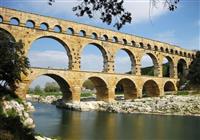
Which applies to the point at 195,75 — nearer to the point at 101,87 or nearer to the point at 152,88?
the point at 152,88

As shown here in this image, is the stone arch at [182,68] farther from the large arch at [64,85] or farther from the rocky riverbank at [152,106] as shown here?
the large arch at [64,85]

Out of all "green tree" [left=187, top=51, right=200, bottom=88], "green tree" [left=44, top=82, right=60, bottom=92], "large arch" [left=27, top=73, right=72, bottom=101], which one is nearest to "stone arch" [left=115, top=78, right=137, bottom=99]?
"large arch" [left=27, top=73, right=72, bottom=101]

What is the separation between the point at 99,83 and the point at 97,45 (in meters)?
5.48

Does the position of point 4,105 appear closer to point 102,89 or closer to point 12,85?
point 12,85

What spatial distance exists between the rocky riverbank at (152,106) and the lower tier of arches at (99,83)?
6.42 ft

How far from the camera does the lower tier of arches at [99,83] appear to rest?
36.8 metres

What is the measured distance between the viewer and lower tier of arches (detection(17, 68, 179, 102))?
36.8 m

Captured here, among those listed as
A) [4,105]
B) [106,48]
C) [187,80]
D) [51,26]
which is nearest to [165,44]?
[187,80]

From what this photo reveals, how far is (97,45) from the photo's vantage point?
44656mm

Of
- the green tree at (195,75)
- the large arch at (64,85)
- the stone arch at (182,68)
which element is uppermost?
the stone arch at (182,68)

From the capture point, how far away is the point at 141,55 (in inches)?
1970

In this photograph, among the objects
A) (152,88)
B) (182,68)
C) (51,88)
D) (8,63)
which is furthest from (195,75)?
(51,88)

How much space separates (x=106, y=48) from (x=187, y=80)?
1868cm

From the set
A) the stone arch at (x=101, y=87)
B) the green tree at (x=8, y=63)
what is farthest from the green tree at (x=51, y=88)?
the green tree at (x=8, y=63)
